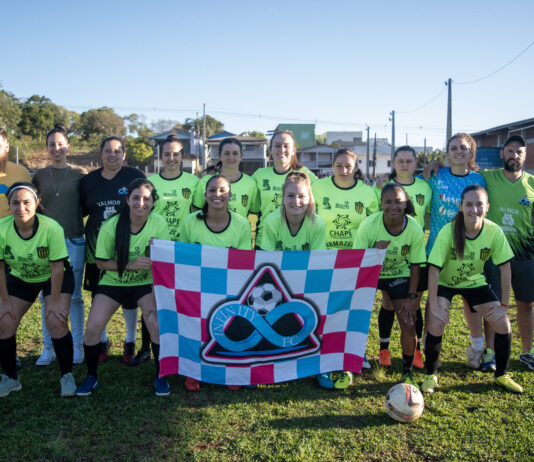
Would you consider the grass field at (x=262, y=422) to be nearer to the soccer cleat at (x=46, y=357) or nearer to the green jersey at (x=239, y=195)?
the soccer cleat at (x=46, y=357)

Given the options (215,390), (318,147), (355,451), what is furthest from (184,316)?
(318,147)

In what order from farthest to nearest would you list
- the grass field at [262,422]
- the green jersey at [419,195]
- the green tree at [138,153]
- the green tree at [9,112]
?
the green tree at [138,153], the green tree at [9,112], the green jersey at [419,195], the grass field at [262,422]

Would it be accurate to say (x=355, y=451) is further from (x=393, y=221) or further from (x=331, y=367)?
(x=393, y=221)

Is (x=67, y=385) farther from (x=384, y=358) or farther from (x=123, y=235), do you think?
(x=384, y=358)

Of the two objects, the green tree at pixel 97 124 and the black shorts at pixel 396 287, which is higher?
the green tree at pixel 97 124

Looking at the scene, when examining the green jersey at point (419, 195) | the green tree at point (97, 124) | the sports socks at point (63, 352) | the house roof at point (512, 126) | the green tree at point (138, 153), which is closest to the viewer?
the sports socks at point (63, 352)

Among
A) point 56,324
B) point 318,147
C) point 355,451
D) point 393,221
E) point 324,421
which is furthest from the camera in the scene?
point 318,147

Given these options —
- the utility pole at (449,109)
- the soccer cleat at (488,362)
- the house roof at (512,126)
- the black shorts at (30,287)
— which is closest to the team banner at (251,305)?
the black shorts at (30,287)

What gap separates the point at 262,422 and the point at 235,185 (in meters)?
2.50

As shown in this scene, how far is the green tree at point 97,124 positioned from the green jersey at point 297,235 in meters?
60.9

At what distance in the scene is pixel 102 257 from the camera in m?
3.86

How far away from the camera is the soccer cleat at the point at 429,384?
151 inches

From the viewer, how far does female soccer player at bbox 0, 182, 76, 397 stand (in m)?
3.77

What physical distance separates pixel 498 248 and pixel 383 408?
1807mm
